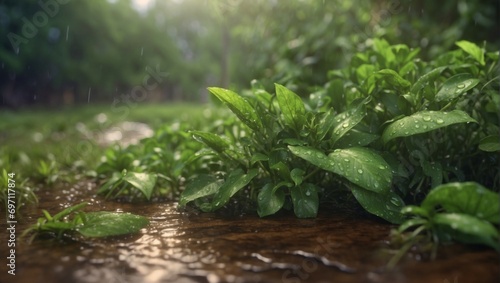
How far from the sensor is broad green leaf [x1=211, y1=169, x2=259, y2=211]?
2062 millimetres

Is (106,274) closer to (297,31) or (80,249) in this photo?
(80,249)

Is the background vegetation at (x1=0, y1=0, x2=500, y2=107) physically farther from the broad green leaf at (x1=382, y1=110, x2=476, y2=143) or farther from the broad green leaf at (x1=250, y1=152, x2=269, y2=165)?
the broad green leaf at (x1=382, y1=110, x2=476, y2=143)

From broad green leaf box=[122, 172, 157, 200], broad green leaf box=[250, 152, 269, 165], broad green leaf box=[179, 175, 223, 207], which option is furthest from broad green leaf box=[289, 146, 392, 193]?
broad green leaf box=[122, 172, 157, 200]

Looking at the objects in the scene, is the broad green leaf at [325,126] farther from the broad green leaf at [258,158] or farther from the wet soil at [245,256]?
the wet soil at [245,256]

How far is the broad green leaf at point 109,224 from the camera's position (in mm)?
1707

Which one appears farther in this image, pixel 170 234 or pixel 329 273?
pixel 170 234

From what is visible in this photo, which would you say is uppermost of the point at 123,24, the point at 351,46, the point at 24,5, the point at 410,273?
the point at 123,24

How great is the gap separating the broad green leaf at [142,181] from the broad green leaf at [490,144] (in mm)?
1617

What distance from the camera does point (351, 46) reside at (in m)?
3.97

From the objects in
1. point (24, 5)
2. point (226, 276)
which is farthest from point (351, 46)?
point (24, 5)

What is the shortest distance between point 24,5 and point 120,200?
21902mm

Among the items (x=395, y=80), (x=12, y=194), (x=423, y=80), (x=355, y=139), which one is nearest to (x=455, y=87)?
(x=423, y=80)

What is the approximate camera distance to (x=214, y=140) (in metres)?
2.18

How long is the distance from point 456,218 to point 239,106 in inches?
41.3
